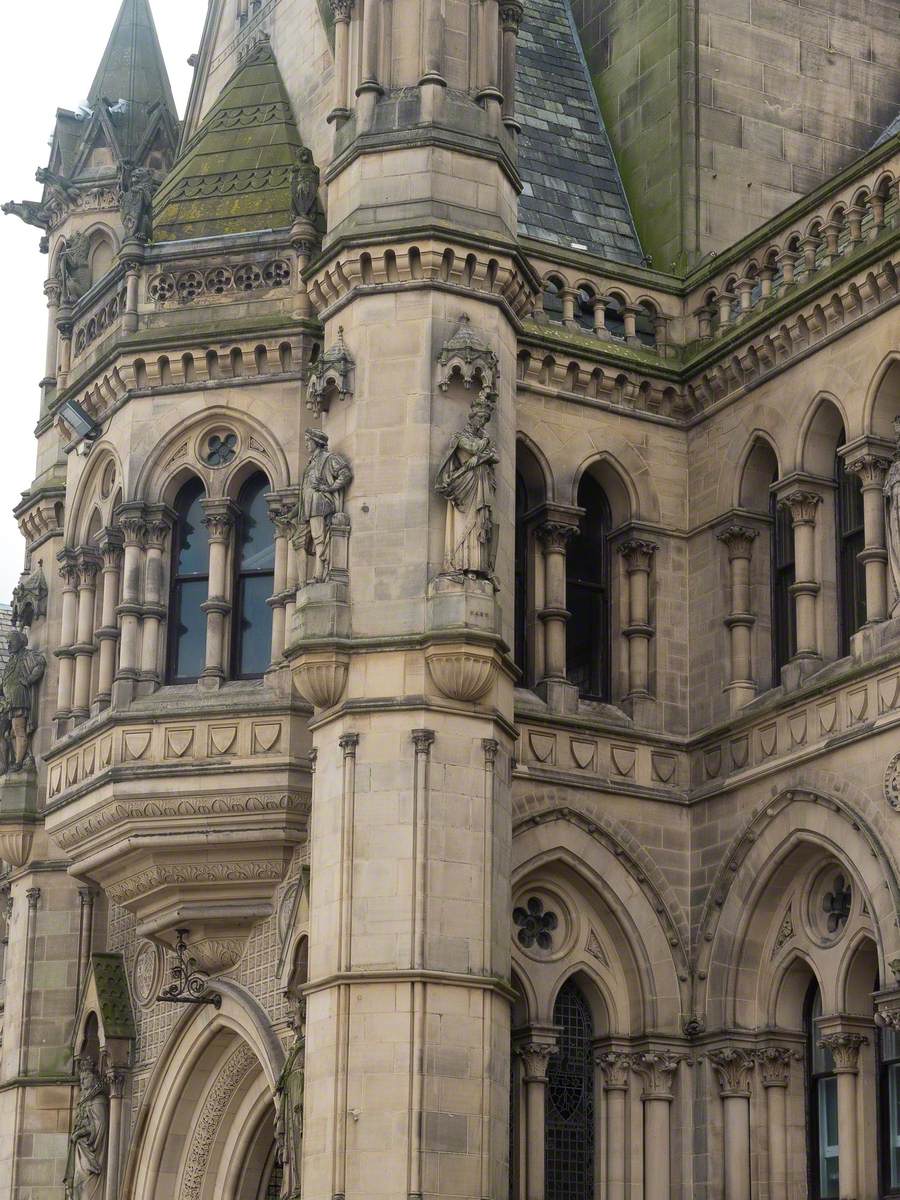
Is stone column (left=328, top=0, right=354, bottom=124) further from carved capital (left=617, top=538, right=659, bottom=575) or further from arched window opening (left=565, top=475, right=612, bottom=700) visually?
carved capital (left=617, top=538, right=659, bottom=575)

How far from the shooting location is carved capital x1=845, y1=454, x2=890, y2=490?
2619cm

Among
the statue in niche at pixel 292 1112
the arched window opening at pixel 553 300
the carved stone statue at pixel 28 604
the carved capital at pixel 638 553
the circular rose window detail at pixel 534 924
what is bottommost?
the statue in niche at pixel 292 1112

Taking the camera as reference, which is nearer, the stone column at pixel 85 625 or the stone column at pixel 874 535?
the stone column at pixel 874 535

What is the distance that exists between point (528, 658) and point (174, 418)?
4.89 metres

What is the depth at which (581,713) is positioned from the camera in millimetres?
28047

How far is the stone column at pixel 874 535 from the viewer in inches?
1012

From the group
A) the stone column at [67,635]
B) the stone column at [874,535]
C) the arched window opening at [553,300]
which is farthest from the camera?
the stone column at [67,635]

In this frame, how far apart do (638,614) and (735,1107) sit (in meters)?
5.68

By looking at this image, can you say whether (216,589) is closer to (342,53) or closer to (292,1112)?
(292,1112)

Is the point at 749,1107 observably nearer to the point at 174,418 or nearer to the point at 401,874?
the point at 401,874

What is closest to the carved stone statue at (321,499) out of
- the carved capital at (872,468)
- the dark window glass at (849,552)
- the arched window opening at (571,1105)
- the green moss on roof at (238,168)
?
the green moss on roof at (238,168)

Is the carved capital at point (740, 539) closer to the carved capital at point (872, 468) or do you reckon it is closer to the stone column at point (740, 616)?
the stone column at point (740, 616)

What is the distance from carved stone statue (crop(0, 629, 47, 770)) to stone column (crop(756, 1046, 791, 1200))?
10825mm

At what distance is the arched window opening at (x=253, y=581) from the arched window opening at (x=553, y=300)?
394 centimetres
